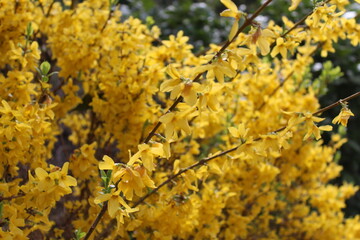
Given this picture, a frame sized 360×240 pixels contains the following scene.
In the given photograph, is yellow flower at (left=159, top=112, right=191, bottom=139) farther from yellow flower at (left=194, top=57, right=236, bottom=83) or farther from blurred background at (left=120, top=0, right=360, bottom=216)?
blurred background at (left=120, top=0, right=360, bottom=216)

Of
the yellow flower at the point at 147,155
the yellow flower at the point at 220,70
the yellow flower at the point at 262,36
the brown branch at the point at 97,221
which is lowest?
the brown branch at the point at 97,221

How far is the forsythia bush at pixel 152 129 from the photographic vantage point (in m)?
1.18

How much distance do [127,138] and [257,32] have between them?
898 millimetres

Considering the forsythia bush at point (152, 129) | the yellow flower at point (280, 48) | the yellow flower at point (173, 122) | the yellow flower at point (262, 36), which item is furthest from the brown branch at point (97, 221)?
the yellow flower at point (280, 48)

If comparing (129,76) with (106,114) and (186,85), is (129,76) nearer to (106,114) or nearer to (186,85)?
(106,114)

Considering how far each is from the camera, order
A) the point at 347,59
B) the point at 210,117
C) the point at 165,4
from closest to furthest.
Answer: the point at 210,117
the point at 347,59
the point at 165,4

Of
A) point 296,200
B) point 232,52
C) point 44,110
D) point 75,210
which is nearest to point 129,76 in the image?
point 44,110

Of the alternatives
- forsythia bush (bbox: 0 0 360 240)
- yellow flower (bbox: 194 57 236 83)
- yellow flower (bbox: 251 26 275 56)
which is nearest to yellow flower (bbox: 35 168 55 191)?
forsythia bush (bbox: 0 0 360 240)

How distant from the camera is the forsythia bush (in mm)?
1185

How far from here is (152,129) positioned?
1.44 m

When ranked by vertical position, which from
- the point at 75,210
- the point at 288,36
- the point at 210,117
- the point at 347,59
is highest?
the point at 347,59

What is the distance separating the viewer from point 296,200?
284 cm

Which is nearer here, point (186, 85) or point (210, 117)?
point (186, 85)

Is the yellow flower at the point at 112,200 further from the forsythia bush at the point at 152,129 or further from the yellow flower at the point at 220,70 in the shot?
the yellow flower at the point at 220,70
